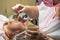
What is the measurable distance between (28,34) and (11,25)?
0.14 metres

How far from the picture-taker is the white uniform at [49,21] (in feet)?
2.37

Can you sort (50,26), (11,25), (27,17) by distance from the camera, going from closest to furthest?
(11,25) → (50,26) → (27,17)

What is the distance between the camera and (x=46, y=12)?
80 centimetres

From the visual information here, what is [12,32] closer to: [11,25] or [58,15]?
[11,25]

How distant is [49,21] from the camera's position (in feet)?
2.51

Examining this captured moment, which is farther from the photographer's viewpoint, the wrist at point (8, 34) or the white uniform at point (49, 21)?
the white uniform at point (49, 21)

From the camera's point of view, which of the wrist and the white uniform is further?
the white uniform

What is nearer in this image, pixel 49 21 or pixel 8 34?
pixel 8 34

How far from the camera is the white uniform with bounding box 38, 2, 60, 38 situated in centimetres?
72

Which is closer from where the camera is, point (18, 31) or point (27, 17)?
point (18, 31)

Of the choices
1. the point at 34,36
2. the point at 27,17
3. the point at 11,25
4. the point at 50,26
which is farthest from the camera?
the point at 27,17

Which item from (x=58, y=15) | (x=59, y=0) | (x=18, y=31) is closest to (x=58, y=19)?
(x=58, y=15)

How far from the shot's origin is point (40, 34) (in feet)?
1.71

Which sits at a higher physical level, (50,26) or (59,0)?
(59,0)
